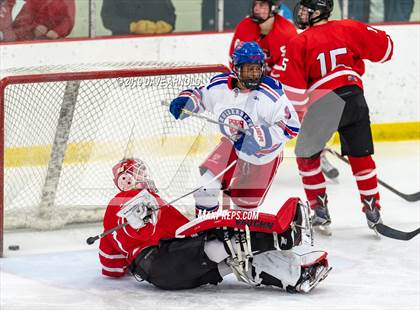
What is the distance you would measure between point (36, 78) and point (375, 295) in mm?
1559

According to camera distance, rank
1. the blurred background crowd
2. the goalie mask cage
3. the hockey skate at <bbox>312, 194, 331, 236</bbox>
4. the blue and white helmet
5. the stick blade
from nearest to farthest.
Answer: the blue and white helmet < the goalie mask cage < the hockey skate at <bbox>312, 194, 331, 236</bbox> < the stick blade < the blurred background crowd

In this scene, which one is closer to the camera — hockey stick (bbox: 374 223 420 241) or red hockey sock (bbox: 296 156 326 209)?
hockey stick (bbox: 374 223 420 241)

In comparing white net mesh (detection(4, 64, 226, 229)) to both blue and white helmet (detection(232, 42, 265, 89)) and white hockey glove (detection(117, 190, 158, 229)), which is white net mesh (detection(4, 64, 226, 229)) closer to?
blue and white helmet (detection(232, 42, 265, 89))

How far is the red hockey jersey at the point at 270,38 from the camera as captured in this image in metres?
6.11

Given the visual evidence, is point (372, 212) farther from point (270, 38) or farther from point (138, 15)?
point (138, 15)

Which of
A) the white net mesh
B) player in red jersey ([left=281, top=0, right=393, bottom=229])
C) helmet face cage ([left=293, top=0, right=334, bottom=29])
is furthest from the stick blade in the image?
the white net mesh

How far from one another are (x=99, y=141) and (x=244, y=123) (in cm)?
76

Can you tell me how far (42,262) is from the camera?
4895 mm

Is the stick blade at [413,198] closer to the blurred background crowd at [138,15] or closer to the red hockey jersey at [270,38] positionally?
the red hockey jersey at [270,38]

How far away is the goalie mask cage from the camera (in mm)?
5141

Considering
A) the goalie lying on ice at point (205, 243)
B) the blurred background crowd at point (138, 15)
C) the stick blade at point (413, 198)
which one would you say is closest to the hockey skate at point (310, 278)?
the goalie lying on ice at point (205, 243)

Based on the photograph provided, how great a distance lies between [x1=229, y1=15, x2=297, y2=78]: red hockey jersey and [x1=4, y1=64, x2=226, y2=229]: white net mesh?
2.97ft

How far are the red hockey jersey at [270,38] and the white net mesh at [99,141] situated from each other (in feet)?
2.97

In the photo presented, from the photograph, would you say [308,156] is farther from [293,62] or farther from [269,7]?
[269,7]
